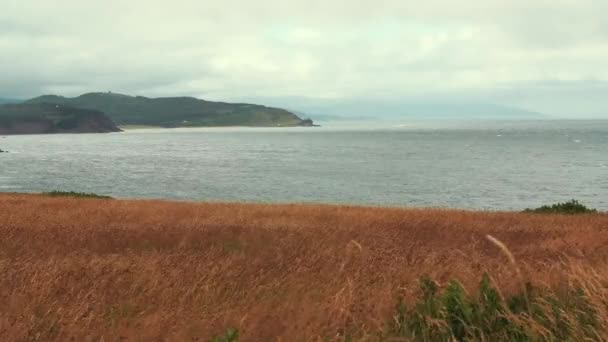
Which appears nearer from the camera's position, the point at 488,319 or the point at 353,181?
the point at 488,319

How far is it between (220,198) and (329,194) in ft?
42.2

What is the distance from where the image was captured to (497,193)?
67.5m

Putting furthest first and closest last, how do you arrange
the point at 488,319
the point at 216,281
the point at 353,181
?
1. the point at 353,181
2. the point at 216,281
3. the point at 488,319

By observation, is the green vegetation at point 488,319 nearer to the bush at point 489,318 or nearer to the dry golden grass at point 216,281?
the bush at point 489,318

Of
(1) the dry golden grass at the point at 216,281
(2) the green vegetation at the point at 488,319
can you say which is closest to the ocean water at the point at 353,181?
(1) the dry golden grass at the point at 216,281

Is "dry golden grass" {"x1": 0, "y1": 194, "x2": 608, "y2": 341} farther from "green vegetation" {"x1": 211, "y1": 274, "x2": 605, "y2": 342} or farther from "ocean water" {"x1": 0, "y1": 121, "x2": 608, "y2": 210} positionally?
"ocean water" {"x1": 0, "y1": 121, "x2": 608, "y2": 210}

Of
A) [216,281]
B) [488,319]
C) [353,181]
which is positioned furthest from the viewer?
[353,181]

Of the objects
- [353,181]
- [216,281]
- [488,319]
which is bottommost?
[353,181]

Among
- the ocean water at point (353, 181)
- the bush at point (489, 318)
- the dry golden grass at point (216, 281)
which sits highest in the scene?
the bush at point (489, 318)

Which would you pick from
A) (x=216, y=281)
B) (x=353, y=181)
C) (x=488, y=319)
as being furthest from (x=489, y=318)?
(x=353, y=181)

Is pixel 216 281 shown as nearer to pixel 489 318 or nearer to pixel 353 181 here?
pixel 489 318

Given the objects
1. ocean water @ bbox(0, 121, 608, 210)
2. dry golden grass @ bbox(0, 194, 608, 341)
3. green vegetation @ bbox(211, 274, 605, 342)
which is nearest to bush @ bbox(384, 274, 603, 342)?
green vegetation @ bbox(211, 274, 605, 342)

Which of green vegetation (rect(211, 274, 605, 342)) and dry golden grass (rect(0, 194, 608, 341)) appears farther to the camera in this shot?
dry golden grass (rect(0, 194, 608, 341))

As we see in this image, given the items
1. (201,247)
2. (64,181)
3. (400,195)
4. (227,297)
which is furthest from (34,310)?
(64,181)
